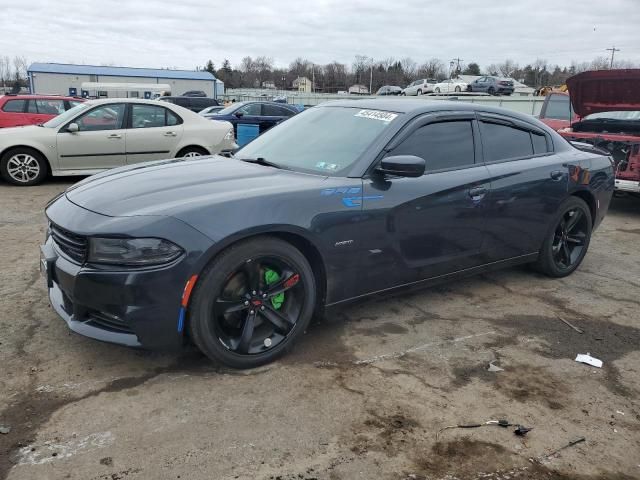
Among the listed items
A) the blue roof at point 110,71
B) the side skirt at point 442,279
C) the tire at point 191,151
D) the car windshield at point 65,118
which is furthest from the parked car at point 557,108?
the blue roof at point 110,71

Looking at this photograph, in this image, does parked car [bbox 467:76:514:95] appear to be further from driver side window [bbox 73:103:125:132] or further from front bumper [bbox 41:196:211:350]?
front bumper [bbox 41:196:211:350]

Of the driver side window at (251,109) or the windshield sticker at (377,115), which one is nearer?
the windshield sticker at (377,115)

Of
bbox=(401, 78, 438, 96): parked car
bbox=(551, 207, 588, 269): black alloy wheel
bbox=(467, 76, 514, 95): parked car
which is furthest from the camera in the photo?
bbox=(401, 78, 438, 96): parked car

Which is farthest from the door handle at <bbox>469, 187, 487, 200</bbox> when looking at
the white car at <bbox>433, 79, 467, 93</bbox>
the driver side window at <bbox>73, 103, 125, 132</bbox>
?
the white car at <bbox>433, 79, 467, 93</bbox>

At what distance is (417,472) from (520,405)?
0.87 metres

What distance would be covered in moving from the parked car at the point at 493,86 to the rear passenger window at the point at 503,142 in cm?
4078

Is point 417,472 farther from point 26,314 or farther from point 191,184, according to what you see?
point 26,314

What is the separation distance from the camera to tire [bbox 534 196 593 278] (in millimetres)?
4824

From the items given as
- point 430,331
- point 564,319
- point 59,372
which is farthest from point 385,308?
point 59,372

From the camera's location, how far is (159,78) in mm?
58469

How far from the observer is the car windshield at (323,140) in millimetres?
3655

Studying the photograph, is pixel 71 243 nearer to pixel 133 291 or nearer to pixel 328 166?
pixel 133 291

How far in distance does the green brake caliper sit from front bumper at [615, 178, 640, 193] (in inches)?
252

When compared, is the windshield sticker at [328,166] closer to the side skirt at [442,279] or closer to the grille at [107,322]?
the side skirt at [442,279]
